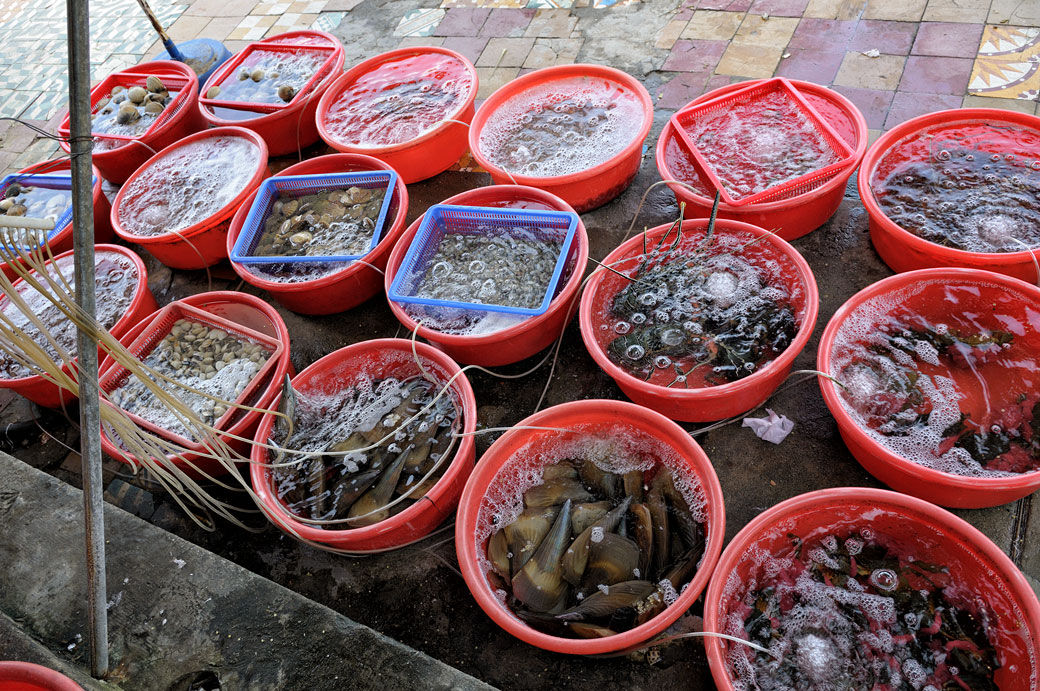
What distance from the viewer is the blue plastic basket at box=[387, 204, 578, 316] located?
7.95ft

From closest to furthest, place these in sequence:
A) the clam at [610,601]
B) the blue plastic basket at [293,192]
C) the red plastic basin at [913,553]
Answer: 1. the red plastic basin at [913,553]
2. the clam at [610,601]
3. the blue plastic basket at [293,192]

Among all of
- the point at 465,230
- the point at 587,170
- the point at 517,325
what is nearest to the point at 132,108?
the point at 465,230

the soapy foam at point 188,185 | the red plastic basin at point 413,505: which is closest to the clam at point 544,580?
the red plastic basin at point 413,505

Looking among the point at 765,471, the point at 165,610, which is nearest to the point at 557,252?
the point at 765,471

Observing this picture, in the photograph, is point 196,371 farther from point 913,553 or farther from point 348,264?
point 913,553

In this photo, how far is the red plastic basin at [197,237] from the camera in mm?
2986

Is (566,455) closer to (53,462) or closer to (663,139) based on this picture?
(663,139)

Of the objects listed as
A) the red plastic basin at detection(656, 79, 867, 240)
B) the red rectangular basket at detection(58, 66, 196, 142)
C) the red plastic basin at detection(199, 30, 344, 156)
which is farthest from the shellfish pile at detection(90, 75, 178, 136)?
the red plastic basin at detection(656, 79, 867, 240)

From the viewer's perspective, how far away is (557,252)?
2.58m

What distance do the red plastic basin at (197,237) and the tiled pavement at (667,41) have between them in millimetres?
1473

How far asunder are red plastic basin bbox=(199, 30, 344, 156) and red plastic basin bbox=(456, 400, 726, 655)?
248 centimetres

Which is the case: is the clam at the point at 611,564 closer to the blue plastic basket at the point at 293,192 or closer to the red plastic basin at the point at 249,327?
the red plastic basin at the point at 249,327

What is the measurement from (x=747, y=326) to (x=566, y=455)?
0.79 meters

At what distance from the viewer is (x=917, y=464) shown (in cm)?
180
